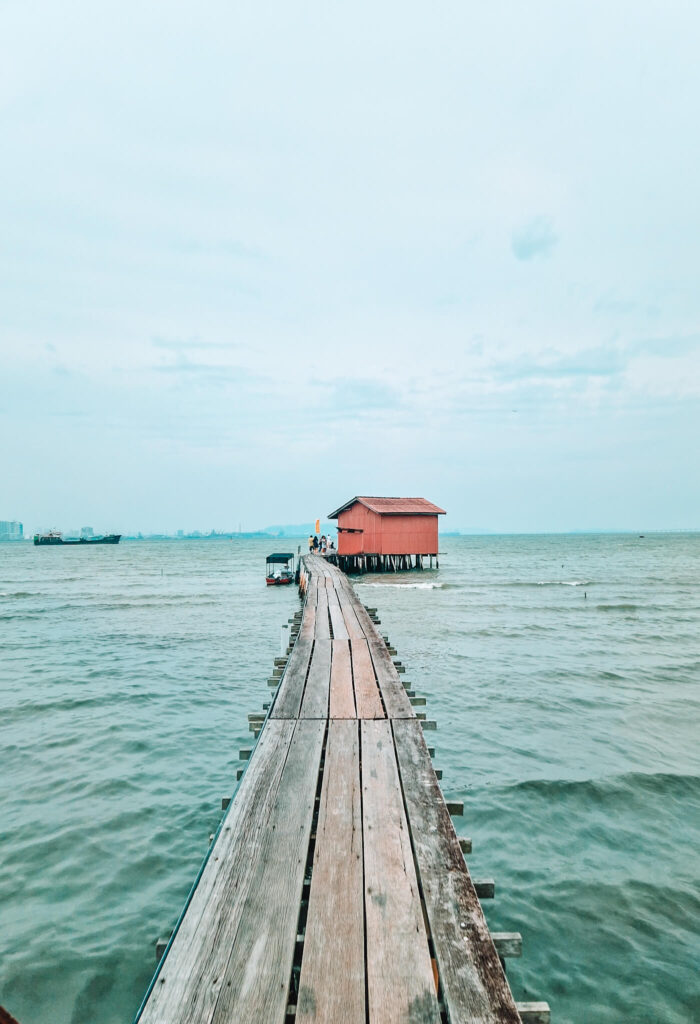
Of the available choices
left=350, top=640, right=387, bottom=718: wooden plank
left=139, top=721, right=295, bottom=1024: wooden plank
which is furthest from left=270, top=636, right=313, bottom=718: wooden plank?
left=139, top=721, right=295, bottom=1024: wooden plank

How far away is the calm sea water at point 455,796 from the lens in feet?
14.8

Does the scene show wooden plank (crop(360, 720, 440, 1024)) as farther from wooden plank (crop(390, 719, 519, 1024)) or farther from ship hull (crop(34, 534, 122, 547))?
ship hull (crop(34, 534, 122, 547))

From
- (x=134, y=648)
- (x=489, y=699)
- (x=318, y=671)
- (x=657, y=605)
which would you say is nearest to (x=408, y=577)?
(x=657, y=605)

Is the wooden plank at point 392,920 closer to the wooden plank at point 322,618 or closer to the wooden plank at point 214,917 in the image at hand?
the wooden plank at point 214,917

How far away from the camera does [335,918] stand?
9.22ft

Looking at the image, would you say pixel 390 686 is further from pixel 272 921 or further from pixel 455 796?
pixel 272 921

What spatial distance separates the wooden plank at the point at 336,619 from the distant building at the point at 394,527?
21565 millimetres

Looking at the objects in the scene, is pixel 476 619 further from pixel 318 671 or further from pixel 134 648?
pixel 318 671

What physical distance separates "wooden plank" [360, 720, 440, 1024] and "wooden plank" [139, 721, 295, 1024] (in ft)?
2.30

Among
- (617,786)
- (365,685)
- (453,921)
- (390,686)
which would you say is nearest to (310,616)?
(365,685)

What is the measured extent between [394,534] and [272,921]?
35.9m

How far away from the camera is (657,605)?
26125mm

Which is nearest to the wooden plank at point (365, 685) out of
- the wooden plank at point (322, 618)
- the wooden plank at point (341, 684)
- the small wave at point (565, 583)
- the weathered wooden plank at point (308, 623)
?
the wooden plank at point (341, 684)

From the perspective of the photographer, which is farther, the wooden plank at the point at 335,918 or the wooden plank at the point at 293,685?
the wooden plank at the point at 293,685
